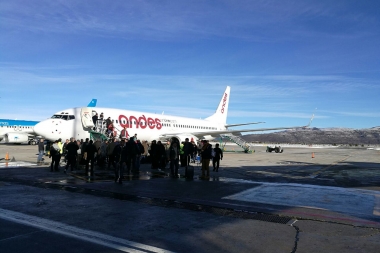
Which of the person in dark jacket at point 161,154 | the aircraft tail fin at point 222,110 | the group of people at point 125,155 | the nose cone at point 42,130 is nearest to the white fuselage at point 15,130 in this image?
the aircraft tail fin at point 222,110

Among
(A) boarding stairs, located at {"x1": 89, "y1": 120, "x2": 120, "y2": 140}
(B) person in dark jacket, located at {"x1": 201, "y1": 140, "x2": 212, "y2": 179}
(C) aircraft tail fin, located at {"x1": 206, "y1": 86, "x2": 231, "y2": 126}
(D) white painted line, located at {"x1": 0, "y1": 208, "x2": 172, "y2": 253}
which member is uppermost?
(C) aircraft tail fin, located at {"x1": 206, "y1": 86, "x2": 231, "y2": 126}

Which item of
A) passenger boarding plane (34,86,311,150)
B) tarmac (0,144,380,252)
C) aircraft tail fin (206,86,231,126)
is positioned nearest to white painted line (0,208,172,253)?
tarmac (0,144,380,252)

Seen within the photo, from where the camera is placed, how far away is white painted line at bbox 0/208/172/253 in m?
5.29

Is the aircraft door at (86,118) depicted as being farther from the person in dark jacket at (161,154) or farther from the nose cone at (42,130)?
the person in dark jacket at (161,154)

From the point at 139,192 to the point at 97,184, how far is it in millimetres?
2375

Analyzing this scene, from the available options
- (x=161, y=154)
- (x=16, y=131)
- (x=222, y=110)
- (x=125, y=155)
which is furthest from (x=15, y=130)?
(x=125, y=155)

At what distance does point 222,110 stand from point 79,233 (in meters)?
42.4

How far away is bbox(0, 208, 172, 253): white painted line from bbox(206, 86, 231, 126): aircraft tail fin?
39.9 metres

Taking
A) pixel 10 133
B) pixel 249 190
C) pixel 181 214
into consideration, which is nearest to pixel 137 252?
pixel 181 214

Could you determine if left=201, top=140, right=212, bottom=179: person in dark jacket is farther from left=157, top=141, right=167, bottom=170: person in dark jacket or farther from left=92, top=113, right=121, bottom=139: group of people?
left=92, top=113, right=121, bottom=139: group of people

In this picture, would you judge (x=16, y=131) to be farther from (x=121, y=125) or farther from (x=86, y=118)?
(x=86, y=118)

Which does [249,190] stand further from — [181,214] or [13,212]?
[13,212]

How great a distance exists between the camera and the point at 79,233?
236 inches

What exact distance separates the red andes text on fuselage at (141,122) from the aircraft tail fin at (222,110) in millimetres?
15810
